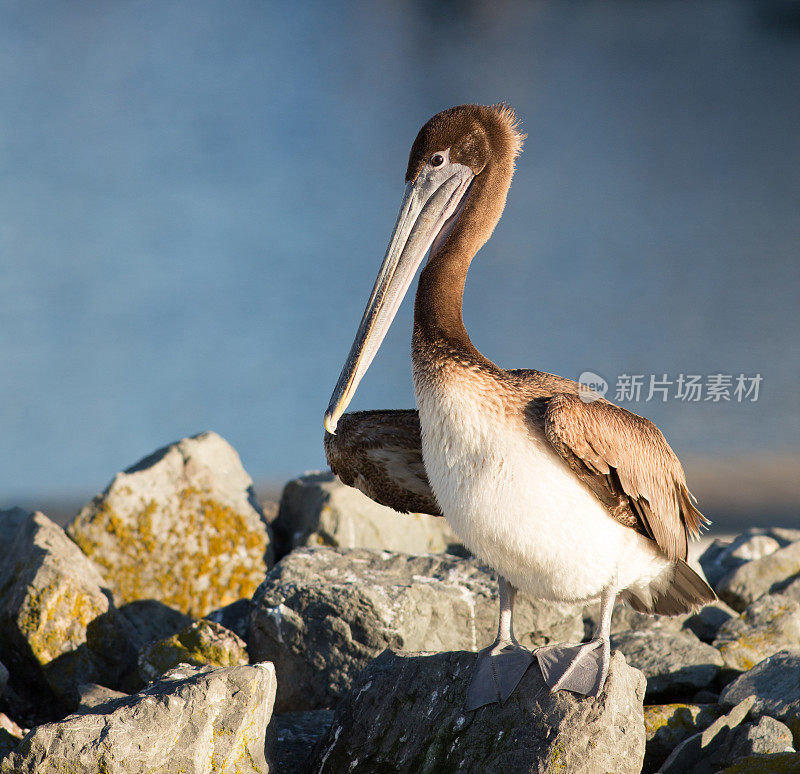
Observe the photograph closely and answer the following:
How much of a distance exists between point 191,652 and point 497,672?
1.98 meters

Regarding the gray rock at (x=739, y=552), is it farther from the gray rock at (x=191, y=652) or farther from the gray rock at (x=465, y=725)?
the gray rock at (x=191, y=652)

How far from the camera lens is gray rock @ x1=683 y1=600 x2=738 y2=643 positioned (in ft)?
19.4

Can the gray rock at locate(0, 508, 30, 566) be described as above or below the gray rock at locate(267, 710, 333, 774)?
above

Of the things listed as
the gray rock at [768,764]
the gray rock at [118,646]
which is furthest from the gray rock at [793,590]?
the gray rock at [118,646]

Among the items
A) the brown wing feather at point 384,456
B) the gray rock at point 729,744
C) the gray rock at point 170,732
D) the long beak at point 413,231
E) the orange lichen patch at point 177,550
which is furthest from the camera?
the orange lichen patch at point 177,550

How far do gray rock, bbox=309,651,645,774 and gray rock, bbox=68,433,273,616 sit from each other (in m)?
2.61

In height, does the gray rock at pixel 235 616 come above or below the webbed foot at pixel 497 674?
below

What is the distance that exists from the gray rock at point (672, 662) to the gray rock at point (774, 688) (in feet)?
1.02

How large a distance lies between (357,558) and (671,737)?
231cm

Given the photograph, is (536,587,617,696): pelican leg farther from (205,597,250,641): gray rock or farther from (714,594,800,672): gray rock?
(205,597,250,641): gray rock

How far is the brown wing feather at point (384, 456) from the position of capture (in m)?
4.41

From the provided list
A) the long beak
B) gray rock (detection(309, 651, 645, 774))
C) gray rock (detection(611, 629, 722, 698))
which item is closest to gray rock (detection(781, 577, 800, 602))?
gray rock (detection(611, 629, 722, 698))

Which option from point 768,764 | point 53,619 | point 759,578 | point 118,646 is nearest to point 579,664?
point 768,764

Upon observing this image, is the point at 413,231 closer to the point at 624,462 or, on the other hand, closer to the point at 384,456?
the point at 384,456
